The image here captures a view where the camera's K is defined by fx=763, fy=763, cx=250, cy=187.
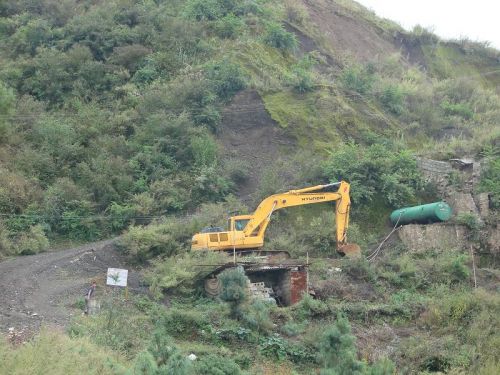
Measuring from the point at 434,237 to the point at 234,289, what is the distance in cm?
920

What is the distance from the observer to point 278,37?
121 feet

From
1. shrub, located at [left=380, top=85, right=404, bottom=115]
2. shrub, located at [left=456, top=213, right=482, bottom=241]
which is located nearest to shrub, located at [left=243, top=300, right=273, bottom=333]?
shrub, located at [left=456, top=213, right=482, bottom=241]

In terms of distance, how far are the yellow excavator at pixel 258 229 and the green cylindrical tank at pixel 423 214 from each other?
3.20m

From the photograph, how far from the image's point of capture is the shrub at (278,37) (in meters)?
36.9

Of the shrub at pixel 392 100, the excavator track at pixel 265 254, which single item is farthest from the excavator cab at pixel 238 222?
the shrub at pixel 392 100

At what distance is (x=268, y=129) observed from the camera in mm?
31594

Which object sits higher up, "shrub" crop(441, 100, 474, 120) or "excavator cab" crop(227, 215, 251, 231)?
"shrub" crop(441, 100, 474, 120)

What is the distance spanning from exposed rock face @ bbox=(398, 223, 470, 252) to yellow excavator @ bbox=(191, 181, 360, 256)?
278cm

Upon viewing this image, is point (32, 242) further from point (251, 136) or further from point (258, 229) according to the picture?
point (251, 136)

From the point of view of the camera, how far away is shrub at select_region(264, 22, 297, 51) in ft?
121

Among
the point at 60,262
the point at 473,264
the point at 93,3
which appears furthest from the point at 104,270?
the point at 93,3

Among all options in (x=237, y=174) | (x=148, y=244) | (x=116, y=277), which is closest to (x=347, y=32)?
(x=237, y=174)

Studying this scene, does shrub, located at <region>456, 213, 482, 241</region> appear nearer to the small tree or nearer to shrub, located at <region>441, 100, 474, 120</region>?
the small tree

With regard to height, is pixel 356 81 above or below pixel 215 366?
above
